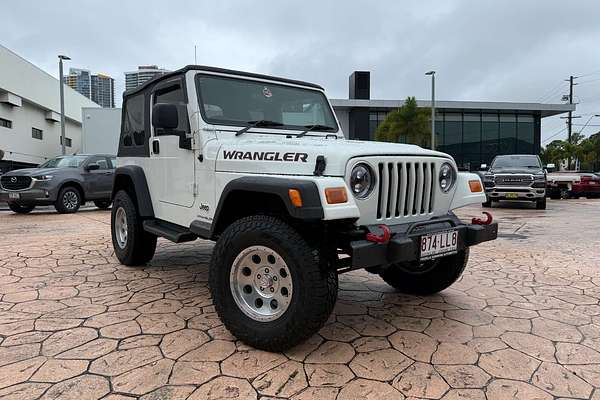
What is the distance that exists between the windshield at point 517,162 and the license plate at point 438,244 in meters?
12.0

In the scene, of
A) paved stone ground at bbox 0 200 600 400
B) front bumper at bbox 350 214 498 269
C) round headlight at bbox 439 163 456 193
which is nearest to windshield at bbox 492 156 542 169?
paved stone ground at bbox 0 200 600 400

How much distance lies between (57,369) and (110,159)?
36.4 ft

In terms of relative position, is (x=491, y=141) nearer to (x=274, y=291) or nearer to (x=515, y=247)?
(x=515, y=247)

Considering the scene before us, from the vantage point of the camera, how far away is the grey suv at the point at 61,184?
37.4 feet

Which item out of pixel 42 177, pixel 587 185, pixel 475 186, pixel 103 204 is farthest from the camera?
pixel 587 185

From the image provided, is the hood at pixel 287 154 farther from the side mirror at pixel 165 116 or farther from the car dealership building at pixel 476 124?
the car dealership building at pixel 476 124

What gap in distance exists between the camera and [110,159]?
13.0m

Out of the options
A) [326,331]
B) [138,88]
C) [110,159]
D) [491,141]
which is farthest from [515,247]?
[491,141]

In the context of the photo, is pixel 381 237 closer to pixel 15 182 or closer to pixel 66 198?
pixel 66 198

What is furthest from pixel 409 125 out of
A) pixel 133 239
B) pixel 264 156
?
pixel 264 156

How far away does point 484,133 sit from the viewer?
3400 cm

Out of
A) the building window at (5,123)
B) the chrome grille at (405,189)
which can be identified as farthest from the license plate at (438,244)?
the building window at (5,123)

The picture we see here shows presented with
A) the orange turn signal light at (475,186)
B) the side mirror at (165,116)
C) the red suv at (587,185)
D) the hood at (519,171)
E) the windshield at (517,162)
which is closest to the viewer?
the side mirror at (165,116)

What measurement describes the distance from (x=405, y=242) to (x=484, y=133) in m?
34.0
